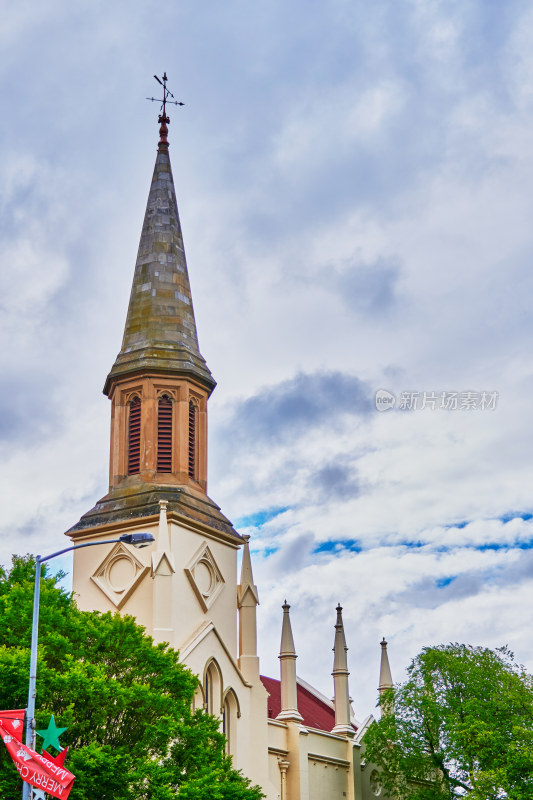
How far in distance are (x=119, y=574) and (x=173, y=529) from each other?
9.62 feet

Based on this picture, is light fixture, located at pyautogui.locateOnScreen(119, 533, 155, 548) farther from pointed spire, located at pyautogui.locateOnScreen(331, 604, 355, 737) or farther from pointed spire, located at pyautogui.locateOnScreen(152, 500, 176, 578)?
pointed spire, located at pyautogui.locateOnScreen(331, 604, 355, 737)

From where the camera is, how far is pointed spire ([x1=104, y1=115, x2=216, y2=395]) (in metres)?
50.6

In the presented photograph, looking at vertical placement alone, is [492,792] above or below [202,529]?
below

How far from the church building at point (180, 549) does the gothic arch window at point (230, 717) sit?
0.14 ft

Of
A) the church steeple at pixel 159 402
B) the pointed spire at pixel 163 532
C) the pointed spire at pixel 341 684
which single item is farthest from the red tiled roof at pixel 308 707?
the pointed spire at pixel 163 532

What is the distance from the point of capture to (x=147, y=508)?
153 ft

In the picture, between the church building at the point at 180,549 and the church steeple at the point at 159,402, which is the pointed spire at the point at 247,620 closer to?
the church building at the point at 180,549

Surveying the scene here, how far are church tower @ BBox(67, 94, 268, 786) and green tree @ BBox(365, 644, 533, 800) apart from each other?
7.28 m

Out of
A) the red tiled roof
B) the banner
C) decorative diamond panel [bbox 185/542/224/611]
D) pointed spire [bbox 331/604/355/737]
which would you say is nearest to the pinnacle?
decorative diamond panel [bbox 185/542/224/611]

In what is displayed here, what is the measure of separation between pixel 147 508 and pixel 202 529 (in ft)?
9.04

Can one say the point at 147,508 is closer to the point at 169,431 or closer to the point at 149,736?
the point at 169,431

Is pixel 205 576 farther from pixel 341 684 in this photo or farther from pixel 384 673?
pixel 384 673

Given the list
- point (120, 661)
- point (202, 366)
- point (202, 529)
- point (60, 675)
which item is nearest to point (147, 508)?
point (202, 529)

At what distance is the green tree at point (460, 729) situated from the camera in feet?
146
